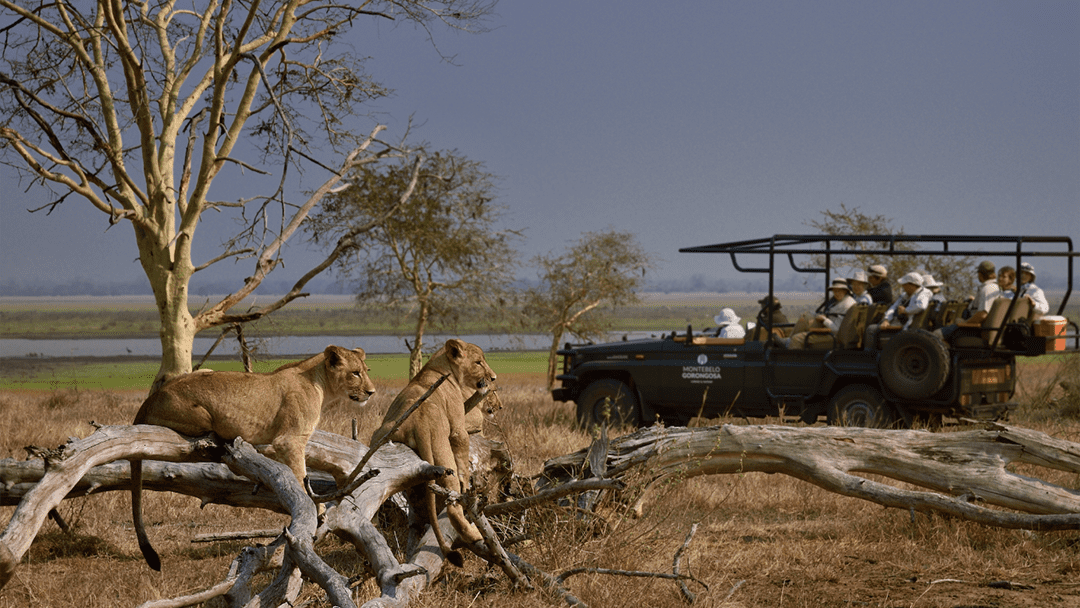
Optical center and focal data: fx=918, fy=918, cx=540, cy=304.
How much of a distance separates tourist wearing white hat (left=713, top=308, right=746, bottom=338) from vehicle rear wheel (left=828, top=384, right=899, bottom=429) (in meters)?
1.89

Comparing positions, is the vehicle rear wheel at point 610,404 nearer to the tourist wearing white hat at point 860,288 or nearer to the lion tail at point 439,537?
the tourist wearing white hat at point 860,288

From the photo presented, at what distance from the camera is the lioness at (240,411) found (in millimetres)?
4477

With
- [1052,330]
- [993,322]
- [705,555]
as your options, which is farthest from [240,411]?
[1052,330]

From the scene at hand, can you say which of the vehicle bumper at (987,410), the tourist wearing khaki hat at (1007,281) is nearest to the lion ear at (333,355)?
the vehicle bumper at (987,410)

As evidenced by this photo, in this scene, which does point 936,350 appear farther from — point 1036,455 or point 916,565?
point 916,565

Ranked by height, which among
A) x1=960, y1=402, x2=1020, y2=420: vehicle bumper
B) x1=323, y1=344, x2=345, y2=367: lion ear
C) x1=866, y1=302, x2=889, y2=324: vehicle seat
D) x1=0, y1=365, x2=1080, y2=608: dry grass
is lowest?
x1=0, y1=365, x2=1080, y2=608: dry grass

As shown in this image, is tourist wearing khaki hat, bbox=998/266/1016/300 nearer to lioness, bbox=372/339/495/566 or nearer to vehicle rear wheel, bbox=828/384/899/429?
vehicle rear wheel, bbox=828/384/899/429

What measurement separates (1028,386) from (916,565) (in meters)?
17.7

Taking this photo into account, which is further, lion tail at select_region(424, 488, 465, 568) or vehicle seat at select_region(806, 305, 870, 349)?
vehicle seat at select_region(806, 305, 870, 349)

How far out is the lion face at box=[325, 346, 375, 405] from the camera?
4668mm

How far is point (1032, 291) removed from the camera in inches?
448

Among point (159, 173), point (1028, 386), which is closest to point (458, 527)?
point (159, 173)

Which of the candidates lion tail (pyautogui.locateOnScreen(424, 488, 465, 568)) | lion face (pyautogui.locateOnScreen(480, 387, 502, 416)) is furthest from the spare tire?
lion tail (pyautogui.locateOnScreen(424, 488, 465, 568))

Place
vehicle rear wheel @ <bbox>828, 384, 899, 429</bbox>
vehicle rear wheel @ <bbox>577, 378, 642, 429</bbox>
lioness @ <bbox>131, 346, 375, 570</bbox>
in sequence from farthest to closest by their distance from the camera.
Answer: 1. vehicle rear wheel @ <bbox>577, 378, 642, 429</bbox>
2. vehicle rear wheel @ <bbox>828, 384, 899, 429</bbox>
3. lioness @ <bbox>131, 346, 375, 570</bbox>
